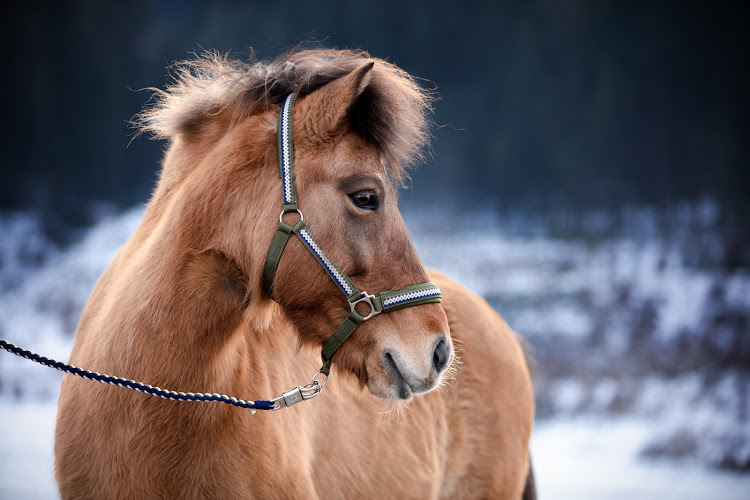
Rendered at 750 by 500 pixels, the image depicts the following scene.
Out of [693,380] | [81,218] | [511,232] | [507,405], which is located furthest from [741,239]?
[81,218]

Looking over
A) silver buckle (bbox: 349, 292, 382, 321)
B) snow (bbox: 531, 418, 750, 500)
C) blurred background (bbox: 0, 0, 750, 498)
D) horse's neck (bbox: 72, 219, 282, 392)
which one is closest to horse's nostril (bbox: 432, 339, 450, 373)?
silver buckle (bbox: 349, 292, 382, 321)

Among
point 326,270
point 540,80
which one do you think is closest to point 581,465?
point 540,80

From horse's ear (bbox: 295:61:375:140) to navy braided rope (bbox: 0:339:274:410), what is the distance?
3.03 feet

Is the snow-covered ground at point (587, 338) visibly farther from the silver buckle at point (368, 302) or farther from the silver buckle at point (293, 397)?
the silver buckle at point (368, 302)

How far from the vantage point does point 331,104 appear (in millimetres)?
1949

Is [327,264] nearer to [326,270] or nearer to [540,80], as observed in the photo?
[326,270]

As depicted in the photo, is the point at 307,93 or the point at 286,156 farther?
the point at 307,93

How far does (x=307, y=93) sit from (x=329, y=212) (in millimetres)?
471

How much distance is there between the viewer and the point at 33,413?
18.6 ft

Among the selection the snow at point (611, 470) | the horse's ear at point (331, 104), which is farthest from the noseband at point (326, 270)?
the snow at point (611, 470)

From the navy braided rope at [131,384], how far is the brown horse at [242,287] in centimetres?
7

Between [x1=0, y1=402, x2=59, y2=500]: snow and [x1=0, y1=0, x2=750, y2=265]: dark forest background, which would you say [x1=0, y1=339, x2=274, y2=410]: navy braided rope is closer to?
[x1=0, y1=402, x2=59, y2=500]: snow

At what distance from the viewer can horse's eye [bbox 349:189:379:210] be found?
1943mm

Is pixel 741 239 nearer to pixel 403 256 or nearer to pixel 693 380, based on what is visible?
pixel 693 380
